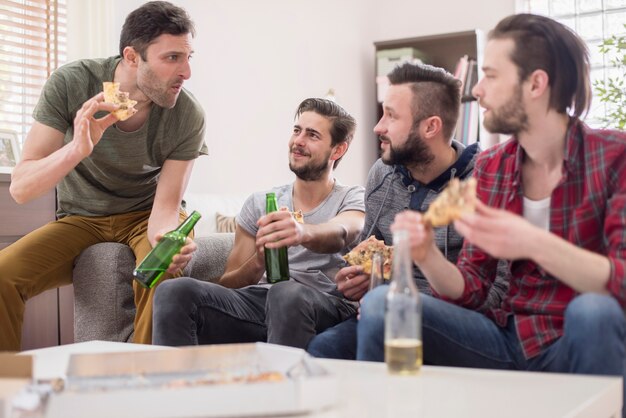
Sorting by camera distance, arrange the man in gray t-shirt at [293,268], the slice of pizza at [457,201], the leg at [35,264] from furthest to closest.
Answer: the leg at [35,264] < the man in gray t-shirt at [293,268] < the slice of pizza at [457,201]

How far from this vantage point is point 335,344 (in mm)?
2119

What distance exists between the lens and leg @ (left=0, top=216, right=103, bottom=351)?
246 cm

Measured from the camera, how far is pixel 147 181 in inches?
109

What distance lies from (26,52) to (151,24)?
1.24 meters

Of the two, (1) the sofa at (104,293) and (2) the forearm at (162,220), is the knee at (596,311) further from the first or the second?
(1) the sofa at (104,293)

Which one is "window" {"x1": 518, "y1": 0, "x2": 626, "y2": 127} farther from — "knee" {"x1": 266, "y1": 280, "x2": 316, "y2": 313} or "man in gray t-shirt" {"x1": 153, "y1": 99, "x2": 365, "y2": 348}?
"knee" {"x1": 266, "y1": 280, "x2": 316, "y2": 313}

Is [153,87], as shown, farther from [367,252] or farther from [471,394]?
[471,394]

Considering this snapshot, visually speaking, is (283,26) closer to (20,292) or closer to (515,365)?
(20,292)

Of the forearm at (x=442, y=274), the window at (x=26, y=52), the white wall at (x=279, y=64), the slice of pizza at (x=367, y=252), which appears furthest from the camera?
the white wall at (x=279, y=64)

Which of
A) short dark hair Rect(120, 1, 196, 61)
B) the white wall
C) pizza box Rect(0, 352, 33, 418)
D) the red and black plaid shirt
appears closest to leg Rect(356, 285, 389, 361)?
the red and black plaid shirt

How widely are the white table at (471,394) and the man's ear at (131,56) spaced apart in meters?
1.46

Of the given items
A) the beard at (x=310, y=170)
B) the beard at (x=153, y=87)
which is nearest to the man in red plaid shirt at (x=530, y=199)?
the beard at (x=310, y=170)

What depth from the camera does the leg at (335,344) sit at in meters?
2.12

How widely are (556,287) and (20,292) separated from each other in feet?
5.74
